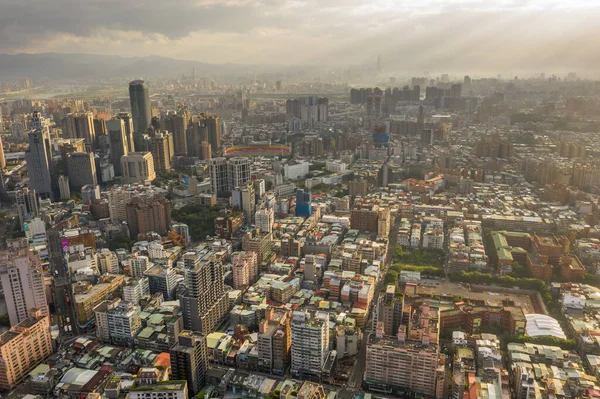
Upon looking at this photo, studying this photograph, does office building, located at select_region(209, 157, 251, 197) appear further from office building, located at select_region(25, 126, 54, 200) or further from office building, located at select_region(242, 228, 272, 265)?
Answer: office building, located at select_region(25, 126, 54, 200)

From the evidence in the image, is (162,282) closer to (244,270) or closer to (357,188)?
(244,270)

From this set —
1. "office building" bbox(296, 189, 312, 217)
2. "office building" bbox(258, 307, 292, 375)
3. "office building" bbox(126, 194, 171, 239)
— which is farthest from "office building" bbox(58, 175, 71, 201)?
"office building" bbox(258, 307, 292, 375)

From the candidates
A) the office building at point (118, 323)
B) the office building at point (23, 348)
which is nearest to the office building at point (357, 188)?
the office building at point (118, 323)

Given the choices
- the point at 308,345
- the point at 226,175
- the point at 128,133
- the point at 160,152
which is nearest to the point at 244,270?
the point at 308,345

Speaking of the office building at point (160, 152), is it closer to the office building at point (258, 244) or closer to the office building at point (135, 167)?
the office building at point (135, 167)

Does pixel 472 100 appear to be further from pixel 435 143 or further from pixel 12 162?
pixel 12 162

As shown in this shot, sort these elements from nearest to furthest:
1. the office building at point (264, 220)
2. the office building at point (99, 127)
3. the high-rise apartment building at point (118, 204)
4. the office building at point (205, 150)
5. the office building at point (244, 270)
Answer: the office building at point (244, 270) < the office building at point (264, 220) < the high-rise apartment building at point (118, 204) < the office building at point (205, 150) < the office building at point (99, 127)
